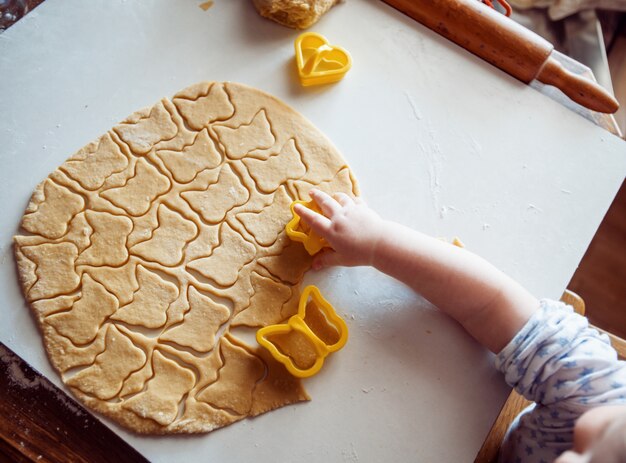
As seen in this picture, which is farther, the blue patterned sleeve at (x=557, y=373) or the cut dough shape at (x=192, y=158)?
the cut dough shape at (x=192, y=158)

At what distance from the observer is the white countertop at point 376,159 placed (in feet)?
2.68

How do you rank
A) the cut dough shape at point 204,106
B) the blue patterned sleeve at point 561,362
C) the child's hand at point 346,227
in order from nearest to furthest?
1. the blue patterned sleeve at point 561,362
2. the child's hand at point 346,227
3. the cut dough shape at point 204,106

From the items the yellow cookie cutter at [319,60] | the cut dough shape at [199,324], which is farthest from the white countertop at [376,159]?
the cut dough shape at [199,324]

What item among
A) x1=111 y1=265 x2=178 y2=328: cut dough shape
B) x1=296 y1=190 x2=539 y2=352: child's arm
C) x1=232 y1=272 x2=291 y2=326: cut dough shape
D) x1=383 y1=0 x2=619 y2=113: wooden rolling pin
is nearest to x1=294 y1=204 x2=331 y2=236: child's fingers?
x1=296 y1=190 x2=539 y2=352: child's arm

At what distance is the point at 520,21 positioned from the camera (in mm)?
1279

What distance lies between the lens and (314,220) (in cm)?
84

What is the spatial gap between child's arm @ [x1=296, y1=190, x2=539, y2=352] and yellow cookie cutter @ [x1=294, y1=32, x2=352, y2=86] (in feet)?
0.78

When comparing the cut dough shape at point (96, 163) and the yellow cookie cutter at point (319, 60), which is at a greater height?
the cut dough shape at point (96, 163)

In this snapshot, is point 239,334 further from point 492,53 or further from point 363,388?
point 492,53

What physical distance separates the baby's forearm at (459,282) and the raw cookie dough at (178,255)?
13 cm

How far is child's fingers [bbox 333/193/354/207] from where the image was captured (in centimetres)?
86

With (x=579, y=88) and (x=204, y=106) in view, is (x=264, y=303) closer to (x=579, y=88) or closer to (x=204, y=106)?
(x=204, y=106)

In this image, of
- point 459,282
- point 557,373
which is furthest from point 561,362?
point 459,282

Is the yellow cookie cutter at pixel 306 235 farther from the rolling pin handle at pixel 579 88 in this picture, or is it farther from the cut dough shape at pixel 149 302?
the rolling pin handle at pixel 579 88
